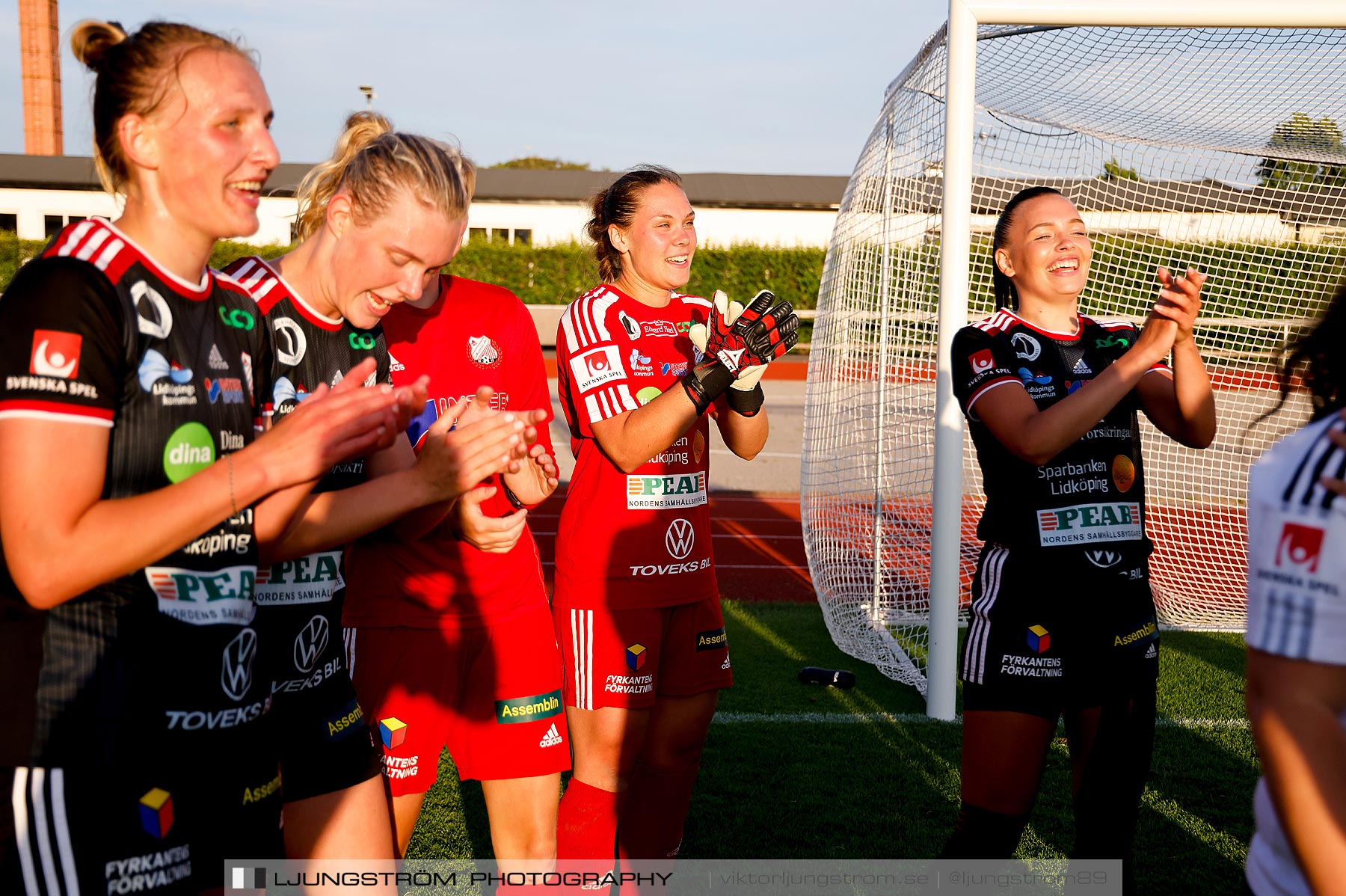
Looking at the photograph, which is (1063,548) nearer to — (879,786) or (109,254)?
(879,786)

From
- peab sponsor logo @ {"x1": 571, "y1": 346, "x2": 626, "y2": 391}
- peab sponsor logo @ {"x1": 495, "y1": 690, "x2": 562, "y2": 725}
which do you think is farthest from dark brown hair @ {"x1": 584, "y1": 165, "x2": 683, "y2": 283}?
peab sponsor logo @ {"x1": 495, "y1": 690, "x2": 562, "y2": 725}

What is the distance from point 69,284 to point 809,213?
112 ft

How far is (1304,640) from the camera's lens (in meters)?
1.12

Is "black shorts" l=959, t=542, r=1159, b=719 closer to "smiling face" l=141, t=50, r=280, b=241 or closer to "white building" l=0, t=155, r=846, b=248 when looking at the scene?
"smiling face" l=141, t=50, r=280, b=241

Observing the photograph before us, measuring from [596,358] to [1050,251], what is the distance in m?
1.27

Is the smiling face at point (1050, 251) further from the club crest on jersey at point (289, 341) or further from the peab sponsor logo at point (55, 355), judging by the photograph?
the peab sponsor logo at point (55, 355)

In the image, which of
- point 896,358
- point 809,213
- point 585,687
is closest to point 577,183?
point 809,213

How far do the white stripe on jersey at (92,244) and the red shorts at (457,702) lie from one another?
53.9 inches

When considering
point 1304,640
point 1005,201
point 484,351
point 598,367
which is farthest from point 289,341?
point 1005,201

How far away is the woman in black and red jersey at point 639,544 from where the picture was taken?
116 inches

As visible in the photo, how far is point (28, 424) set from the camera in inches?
56.3

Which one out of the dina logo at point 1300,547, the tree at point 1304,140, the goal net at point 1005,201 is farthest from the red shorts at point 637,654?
the tree at point 1304,140

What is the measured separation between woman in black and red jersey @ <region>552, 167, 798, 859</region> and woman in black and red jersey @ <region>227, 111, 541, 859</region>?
809 millimetres

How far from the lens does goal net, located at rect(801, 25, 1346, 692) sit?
18.8 ft
